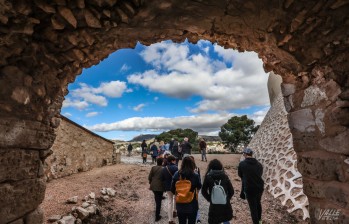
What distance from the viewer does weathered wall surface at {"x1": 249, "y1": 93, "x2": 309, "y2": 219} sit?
6.51m

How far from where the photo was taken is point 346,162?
205 centimetres

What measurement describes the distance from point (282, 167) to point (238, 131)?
13102 millimetres

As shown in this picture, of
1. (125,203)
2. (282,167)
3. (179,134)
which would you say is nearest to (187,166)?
(125,203)

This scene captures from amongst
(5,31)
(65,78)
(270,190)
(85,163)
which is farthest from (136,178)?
(5,31)

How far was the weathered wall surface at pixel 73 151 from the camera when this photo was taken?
8477mm

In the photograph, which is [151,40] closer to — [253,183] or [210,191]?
[210,191]

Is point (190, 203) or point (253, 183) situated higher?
point (253, 183)

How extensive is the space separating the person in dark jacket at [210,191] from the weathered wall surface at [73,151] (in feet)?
19.9

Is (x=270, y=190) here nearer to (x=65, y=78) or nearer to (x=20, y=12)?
(x=65, y=78)

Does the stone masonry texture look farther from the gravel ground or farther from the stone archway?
the stone archway

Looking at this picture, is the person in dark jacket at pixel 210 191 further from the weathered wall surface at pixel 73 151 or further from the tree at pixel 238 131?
the tree at pixel 238 131

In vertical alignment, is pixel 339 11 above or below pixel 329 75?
above

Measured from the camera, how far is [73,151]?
384 inches

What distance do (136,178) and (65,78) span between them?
8.18 metres
